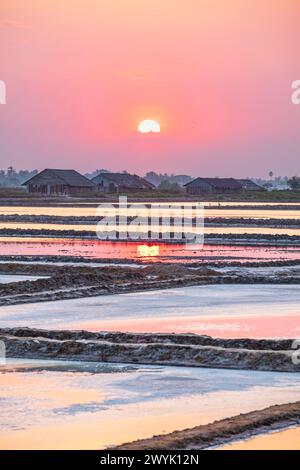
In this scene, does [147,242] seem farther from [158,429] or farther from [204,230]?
[158,429]

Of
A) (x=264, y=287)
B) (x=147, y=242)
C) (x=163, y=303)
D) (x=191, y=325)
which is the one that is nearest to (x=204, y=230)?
(x=147, y=242)

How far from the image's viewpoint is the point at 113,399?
978cm

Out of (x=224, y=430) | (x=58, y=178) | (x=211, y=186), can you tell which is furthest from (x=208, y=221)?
(x=211, y=186)

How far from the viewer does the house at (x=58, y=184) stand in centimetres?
10075

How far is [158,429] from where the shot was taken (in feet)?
28.6

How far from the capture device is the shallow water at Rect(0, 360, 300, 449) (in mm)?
Result: 8531

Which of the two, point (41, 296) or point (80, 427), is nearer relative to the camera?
point (80, 427)

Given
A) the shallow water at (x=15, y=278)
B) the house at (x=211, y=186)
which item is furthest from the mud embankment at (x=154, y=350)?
the house at (x=211, y=186)

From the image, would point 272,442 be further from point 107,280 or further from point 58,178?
point 58,178

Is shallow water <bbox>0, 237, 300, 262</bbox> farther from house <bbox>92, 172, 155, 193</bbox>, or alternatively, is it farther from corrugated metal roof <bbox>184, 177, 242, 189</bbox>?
corrugated metal roof <bbox>184, 177, 242, 189</bbox>

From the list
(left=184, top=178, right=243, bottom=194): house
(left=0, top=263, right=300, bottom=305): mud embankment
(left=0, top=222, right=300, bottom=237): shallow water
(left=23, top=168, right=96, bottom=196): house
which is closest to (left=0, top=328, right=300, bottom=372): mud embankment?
(left=0, top=263, right=300, bottom=305): mud embankment

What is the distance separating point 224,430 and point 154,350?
11.8 feet

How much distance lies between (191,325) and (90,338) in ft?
6.64

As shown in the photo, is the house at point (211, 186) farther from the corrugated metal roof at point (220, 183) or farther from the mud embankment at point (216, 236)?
the mud embankment at point (216, 236)
